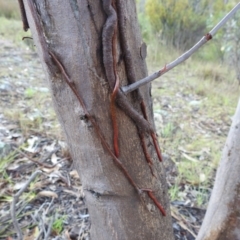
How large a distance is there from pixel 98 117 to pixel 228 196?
1.28 feet

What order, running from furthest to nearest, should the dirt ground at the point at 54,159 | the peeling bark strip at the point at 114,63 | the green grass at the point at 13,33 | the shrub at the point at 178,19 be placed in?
the shrub at the point at 178,19 → the green grass at the point at 13,33 → the dirt ground at the point at 54,159 → the peeling bark strip at the point at 114,63

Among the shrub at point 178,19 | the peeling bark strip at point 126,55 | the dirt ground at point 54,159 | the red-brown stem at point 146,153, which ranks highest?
the shrub at point 178,19

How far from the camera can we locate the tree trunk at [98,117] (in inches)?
16.3

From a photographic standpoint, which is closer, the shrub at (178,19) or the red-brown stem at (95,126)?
the red-brown stem at (95,126)

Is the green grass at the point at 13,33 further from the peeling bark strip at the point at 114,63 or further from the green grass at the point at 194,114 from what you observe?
the peeling bark strip at the point at 114,63

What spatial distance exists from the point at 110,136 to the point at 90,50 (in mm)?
140

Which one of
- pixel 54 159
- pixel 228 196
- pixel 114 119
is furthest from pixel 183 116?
pixel 114 119

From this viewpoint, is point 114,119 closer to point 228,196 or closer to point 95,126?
point 95,126

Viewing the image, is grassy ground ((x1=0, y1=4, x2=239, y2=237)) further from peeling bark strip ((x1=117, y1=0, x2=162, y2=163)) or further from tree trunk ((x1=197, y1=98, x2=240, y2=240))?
peeling bark strip ((x1=117, y1=0, x2=162, y2=163))

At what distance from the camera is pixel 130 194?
53 cm

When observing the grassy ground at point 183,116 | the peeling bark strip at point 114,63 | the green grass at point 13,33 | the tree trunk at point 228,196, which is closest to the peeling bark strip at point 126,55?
the peeling bark strip at point 114,63

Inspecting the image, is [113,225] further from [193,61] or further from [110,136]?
[193,61]

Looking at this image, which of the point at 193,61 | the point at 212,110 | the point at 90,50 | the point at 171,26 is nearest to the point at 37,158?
the point at 90,50

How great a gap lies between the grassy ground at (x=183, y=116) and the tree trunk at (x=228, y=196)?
0.44 m
